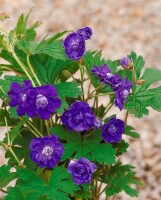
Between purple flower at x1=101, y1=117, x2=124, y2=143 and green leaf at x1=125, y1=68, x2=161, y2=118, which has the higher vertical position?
green leaf at x1=125, y1=68, x2=161, y2=118

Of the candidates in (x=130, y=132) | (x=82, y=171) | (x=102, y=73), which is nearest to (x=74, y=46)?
(x=102, y=73)

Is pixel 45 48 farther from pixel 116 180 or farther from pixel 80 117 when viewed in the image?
pixel 116 180

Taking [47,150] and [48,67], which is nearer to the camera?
[47,150]

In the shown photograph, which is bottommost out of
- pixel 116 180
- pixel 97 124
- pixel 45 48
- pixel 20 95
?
pixel 116 180

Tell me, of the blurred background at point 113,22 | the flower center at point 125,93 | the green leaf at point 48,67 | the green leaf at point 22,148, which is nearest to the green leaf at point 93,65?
the green leaf at point 48,67

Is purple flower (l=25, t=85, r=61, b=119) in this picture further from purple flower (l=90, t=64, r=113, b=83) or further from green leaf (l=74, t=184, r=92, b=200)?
green leaf (l=74, t=184, r=92, b=200)

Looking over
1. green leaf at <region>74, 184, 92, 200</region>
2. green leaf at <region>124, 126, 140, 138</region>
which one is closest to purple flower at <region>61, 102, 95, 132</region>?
green leaf at <region>74, 184, 92, 200</region>
